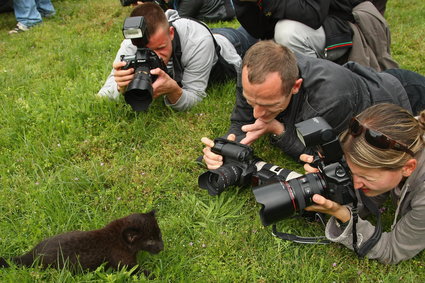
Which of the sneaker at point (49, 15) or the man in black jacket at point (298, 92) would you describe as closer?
the man in black jacket at point (298, 92)

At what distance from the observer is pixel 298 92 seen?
288 centimetres

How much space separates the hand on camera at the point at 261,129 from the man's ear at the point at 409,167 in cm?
111

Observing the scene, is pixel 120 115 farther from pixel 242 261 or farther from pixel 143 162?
pixel 242 261

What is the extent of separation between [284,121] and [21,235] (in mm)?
2016

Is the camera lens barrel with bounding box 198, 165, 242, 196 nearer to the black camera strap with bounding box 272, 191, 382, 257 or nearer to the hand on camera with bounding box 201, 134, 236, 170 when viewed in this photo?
the hand on camera with bounding box 201, 134, 236, 170

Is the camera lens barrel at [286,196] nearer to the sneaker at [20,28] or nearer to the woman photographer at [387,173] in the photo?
the woman photographer at [387,173]

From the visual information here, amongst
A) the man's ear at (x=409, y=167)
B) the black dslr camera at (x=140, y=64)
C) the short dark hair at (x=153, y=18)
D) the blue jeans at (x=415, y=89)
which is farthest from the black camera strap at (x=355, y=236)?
the short dark hair at (x=153, y=18)

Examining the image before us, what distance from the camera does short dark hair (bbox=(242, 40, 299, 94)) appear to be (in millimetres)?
2609

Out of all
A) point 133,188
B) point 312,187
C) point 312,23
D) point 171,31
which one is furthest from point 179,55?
point 312,187

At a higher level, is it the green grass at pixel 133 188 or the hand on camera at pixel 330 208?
the hand on camera at pixel 330 208

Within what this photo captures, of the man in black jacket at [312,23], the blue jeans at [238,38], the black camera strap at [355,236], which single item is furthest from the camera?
the blue jeans at [238,38]

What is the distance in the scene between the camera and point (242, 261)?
2.48 m

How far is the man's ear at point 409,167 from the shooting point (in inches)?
80.7

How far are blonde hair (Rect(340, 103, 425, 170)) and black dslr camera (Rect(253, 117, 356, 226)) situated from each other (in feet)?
0.37
